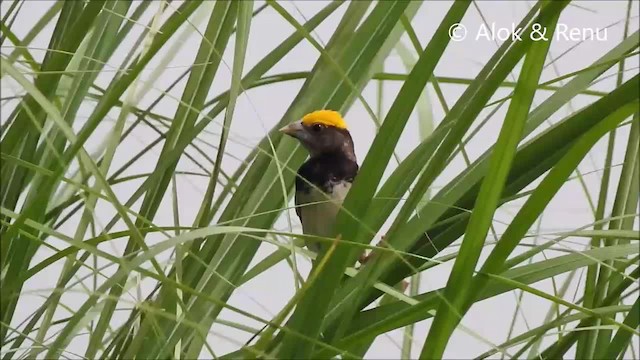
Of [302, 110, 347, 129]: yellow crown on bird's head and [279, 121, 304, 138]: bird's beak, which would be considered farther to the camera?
[302, 110, 347, 129]: yellow crown on bird's head

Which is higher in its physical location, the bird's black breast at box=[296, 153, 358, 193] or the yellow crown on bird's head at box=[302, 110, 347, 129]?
the yellow crown on bird's head at box=[302, 110, 347, 129]

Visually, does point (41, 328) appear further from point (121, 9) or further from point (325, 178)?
point (325, 178)

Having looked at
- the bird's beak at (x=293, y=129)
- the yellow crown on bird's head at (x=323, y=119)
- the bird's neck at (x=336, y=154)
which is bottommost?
the bird's beak at (x=293, y=129)

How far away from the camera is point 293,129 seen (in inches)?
35.5

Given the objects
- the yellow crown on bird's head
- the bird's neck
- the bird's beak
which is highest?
the yellow crown on bird's head

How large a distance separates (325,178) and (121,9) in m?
0.54

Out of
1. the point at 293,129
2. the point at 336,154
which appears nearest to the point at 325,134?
the point at 336,154

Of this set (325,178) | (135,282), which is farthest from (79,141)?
(325,178)

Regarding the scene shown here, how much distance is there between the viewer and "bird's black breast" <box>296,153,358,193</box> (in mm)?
1046

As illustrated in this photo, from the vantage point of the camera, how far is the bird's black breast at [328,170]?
1.05 metres

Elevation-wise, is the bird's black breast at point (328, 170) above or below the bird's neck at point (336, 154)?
below

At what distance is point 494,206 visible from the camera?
0.39 meters

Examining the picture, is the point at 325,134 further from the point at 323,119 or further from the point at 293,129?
the point at 293,129

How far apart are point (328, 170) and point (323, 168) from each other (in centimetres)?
1
